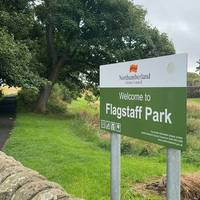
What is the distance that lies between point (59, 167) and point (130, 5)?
19.7 m

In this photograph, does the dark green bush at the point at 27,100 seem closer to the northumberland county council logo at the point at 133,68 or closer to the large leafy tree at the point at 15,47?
the large leafy tree at the point at 15,47

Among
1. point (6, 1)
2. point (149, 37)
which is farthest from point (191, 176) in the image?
point (149, 37)

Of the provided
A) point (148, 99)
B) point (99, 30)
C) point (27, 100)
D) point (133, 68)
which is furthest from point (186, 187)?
point (27, 100)

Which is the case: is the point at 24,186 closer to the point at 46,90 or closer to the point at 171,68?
the point at 171,68

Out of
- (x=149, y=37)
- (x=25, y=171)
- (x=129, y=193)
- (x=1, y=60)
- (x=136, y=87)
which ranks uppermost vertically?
(x=149, y=37)

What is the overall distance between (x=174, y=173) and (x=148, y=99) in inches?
32.9

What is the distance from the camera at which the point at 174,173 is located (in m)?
4.60

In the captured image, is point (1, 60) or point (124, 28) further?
point (124, 28)

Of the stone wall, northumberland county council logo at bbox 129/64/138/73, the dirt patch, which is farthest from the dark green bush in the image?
northumberland county council logo at bbox 129/64/138/73

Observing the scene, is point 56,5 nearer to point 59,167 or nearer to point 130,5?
point 130,5

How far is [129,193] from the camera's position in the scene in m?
7.73

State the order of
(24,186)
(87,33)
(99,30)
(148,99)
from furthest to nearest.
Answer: (87,33) < (99,30) < (24,186) < (148,99)

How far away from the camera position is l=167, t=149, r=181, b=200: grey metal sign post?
4.58 meters

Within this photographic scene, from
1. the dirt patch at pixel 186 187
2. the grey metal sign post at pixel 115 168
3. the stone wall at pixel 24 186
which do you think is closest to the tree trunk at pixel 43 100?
the dirt patch at pixel 186 187
